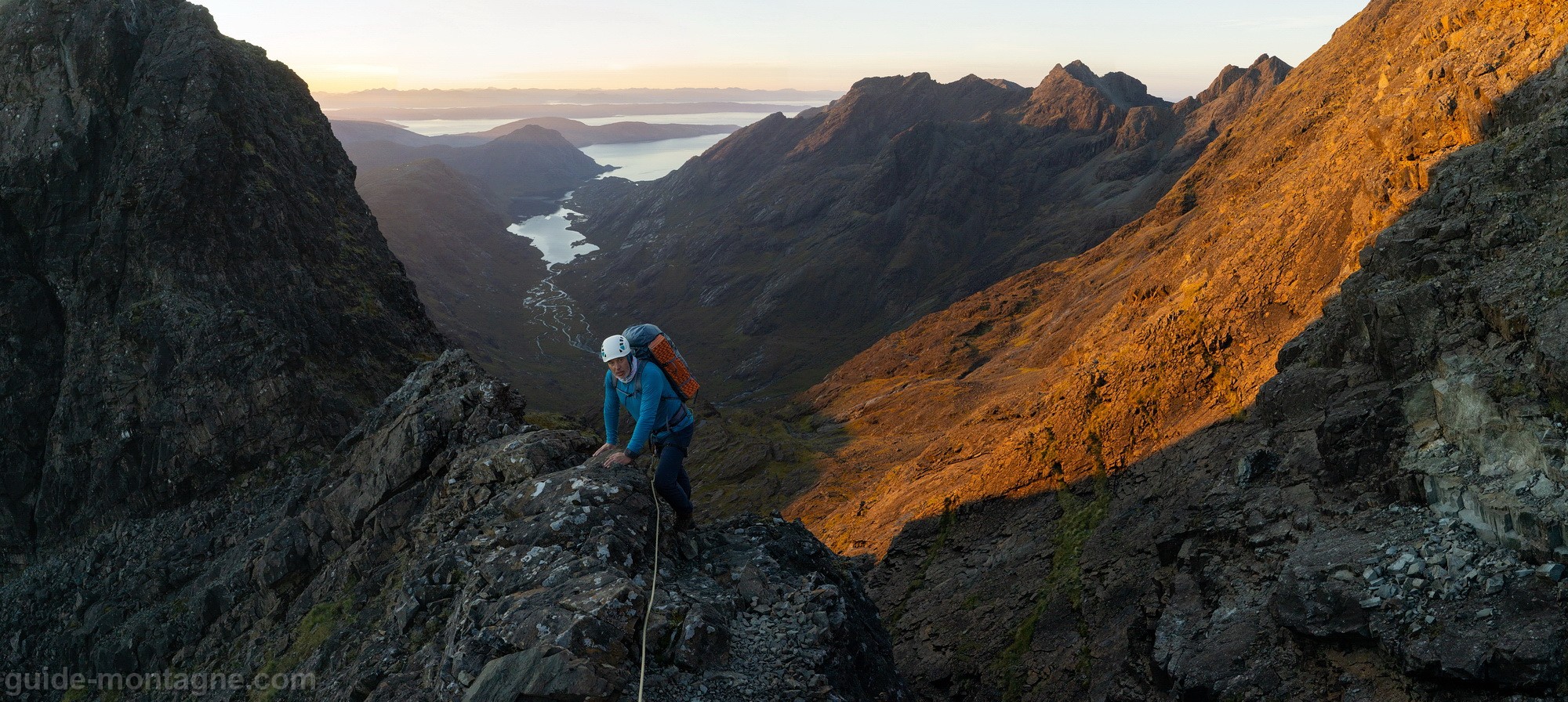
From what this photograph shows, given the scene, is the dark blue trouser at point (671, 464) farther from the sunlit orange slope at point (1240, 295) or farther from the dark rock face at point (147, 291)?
the dark rock face at point (147, 291)

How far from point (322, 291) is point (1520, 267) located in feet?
176

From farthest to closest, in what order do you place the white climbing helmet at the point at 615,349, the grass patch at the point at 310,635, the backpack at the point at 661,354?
the grass patch at the point at 310,635, the backpack at the point at 661,354, the white climbing helmet at the point at 615,349

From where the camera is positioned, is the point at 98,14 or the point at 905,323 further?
the point at 905,323

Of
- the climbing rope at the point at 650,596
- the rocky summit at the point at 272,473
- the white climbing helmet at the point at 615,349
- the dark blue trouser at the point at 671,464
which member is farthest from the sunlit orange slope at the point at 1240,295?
the white climbing helmet at the point at 615,349

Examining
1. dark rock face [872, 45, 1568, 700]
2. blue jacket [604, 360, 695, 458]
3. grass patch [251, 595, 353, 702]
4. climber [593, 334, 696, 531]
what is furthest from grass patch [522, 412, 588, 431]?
blue jacket [604, 360, 695, 458]

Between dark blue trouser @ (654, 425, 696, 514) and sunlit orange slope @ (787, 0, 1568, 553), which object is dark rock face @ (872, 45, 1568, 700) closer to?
sunlit orange slope @ (787, 0, 1568, 553)

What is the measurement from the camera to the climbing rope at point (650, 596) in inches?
444

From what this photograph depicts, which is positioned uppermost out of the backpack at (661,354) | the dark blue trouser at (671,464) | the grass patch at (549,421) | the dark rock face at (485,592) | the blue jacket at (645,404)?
the backpack at (661,354)

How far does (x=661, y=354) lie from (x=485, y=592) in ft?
17.8

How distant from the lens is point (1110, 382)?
113ft

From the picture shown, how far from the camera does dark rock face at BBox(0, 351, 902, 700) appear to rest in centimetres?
1246

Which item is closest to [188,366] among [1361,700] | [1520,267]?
[1361,700]

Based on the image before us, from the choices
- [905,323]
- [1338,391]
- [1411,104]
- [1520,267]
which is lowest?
[905,323]

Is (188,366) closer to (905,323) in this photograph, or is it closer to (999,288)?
(999,288)
